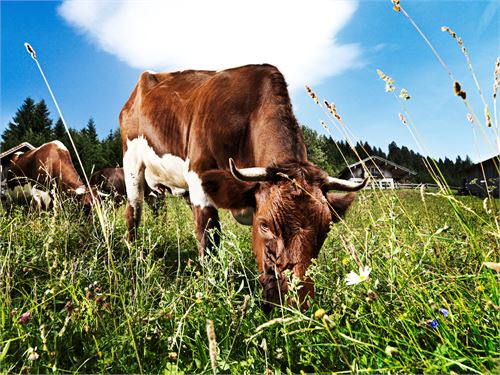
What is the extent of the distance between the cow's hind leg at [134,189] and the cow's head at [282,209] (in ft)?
11.2

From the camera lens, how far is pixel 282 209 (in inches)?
120

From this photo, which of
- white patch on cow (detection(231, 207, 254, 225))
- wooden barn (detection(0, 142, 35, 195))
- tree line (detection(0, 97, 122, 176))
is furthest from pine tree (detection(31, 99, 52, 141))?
white patch on cow (detection(231, 207, 254, 225))

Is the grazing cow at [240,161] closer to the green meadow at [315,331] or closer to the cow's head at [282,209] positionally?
the cow's head at [282,209]

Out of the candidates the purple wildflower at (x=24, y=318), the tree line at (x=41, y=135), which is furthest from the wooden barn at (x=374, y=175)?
the tree line at (x=41, y=135)

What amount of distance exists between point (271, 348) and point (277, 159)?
216 centimetres

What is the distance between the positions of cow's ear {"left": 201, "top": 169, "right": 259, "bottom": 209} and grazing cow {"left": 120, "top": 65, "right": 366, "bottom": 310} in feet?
0.03

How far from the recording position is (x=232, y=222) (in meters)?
6.29

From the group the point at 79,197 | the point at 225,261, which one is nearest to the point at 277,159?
the point at 225,261

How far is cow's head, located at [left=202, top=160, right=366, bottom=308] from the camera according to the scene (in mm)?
2805

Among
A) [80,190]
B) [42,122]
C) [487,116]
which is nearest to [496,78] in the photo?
[487,116]

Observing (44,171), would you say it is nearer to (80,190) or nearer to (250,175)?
(80,190)

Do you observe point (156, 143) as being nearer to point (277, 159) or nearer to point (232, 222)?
point (232, 222)

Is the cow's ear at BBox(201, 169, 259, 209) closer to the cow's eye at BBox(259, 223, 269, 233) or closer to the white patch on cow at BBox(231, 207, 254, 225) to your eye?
the white patch on cow at BBox(231, 207, 254, 225)

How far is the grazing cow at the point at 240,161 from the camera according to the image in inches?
117
